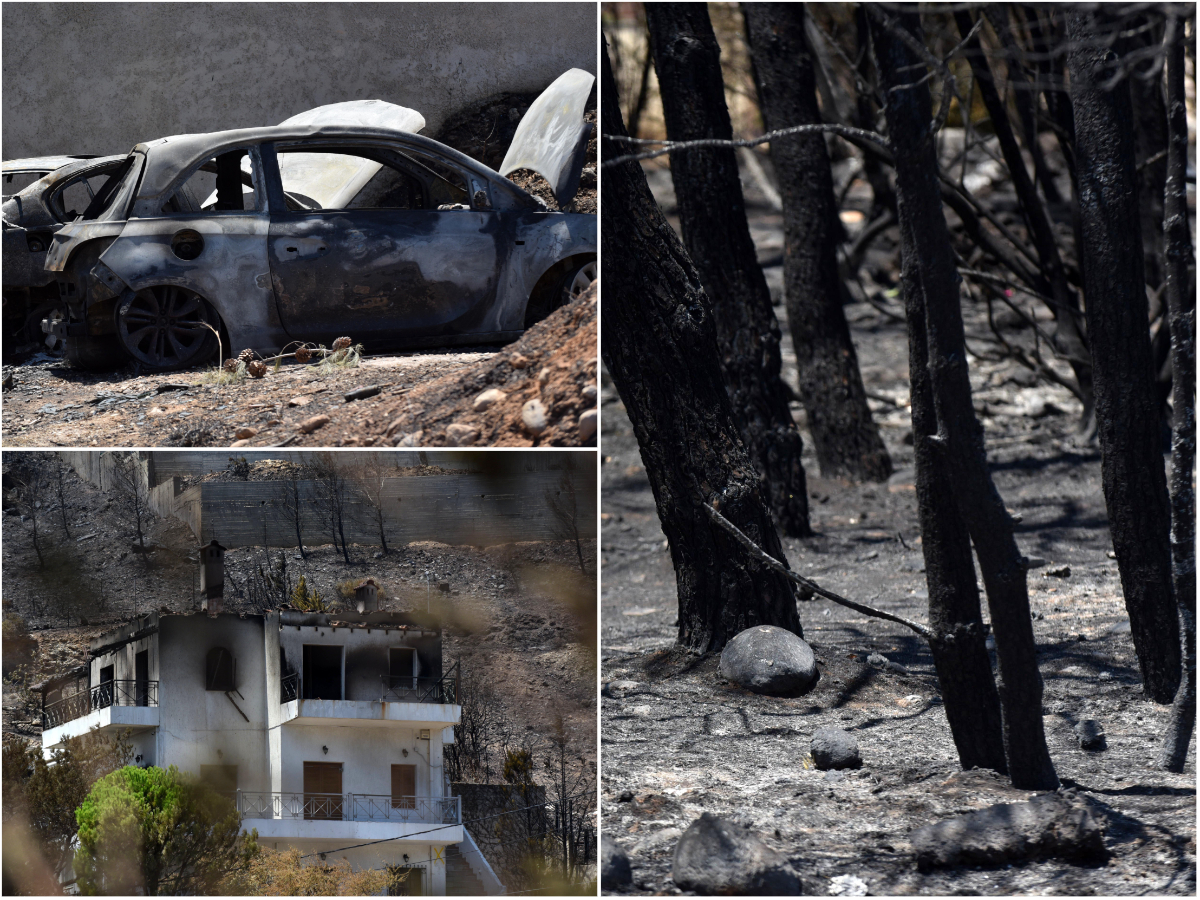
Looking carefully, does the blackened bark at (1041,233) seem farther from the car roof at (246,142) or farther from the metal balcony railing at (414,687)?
the metal balcony railing at (414,687)

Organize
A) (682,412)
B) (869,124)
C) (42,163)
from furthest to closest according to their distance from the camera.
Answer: (869,124) < (682,412) < (42,163)

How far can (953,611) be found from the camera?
4.18m

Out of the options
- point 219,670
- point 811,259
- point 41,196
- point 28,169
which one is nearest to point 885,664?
point 219,670

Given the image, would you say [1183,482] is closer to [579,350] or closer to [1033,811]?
[1033,811]

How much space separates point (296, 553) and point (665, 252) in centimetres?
237

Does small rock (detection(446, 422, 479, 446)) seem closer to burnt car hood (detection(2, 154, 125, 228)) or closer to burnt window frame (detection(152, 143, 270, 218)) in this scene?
burnt window frame (detection(152, 143, 270, 218))

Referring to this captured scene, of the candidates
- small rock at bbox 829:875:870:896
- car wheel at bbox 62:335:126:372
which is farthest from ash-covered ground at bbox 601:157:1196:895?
car wheel at bbox 62:335:126:372

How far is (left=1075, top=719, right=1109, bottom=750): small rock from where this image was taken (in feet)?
15.3

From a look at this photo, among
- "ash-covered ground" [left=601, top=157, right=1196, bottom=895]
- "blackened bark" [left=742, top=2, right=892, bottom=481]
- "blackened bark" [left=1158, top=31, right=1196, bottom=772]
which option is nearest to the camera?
"ash-covered ground" [left=601, top=157, right=1196, bottom=895]

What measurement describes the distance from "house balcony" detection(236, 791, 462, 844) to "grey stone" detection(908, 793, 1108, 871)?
4.53 ft

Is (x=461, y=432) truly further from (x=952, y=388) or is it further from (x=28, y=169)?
(x=28, y=169)

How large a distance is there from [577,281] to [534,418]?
29.4 inches

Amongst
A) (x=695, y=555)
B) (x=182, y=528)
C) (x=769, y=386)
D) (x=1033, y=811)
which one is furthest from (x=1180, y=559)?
→ (x=769, y=386)

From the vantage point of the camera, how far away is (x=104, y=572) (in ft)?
11.2
